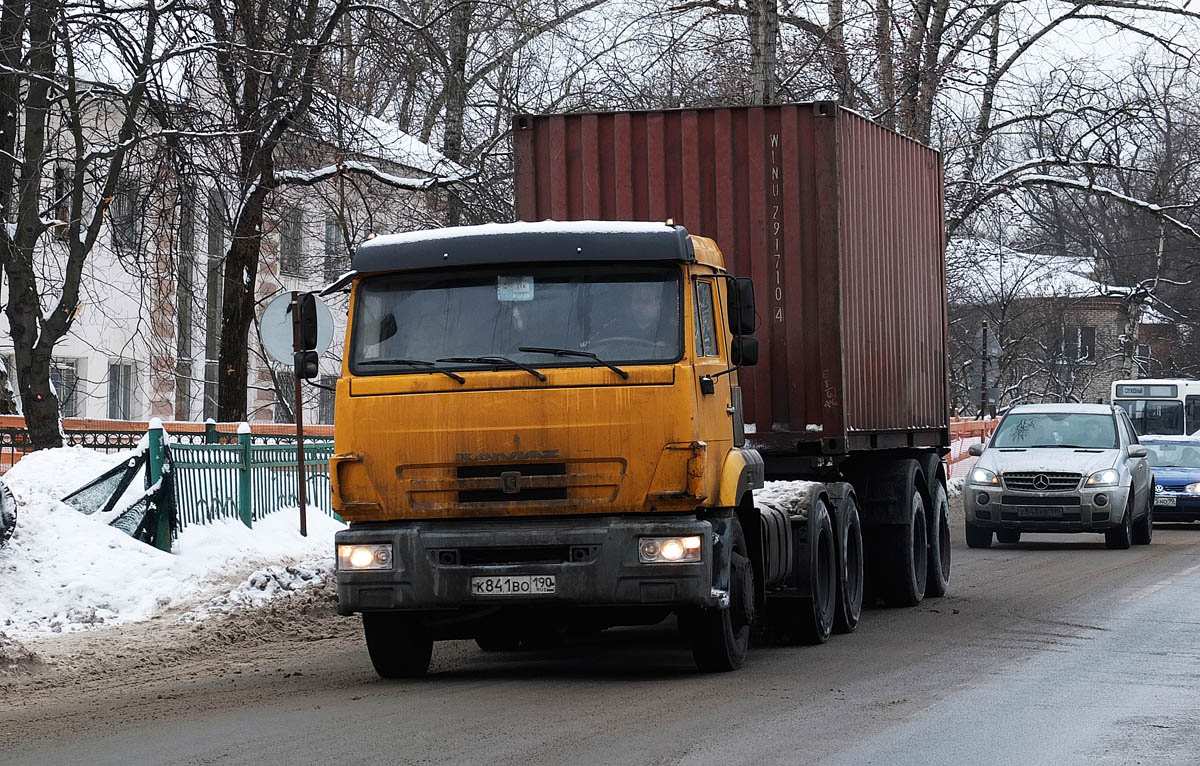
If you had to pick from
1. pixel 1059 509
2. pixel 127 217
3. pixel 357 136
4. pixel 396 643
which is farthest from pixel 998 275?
pixel 396 643

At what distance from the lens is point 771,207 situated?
12.1 metres

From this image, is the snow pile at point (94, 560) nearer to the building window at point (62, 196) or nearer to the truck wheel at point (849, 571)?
the building window at point (62, 196)

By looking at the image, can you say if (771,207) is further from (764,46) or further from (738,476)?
(764,46)

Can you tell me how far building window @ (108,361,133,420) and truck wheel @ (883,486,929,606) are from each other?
86.7 feet

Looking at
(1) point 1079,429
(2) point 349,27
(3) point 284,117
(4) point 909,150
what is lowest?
(1) point 1079,429

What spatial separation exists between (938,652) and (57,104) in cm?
1154

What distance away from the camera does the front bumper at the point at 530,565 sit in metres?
9.10

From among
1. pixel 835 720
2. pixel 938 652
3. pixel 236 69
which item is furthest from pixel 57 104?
pixel 835 720

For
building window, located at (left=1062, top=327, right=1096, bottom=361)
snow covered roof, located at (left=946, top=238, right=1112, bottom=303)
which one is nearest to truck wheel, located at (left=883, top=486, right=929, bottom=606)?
snow covered roof, located at (left=946, top=238, right=1112, bottom=303)

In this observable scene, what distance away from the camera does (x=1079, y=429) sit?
22188 mm

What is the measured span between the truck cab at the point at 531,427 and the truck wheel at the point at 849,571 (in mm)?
2925

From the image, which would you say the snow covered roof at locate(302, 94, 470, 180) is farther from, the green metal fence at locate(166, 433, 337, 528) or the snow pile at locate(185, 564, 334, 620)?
the snow pile at locate(185, 564, 334, 620)

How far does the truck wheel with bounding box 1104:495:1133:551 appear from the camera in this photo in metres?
21.1

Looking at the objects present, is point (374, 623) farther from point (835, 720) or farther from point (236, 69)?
point (236, 69)
